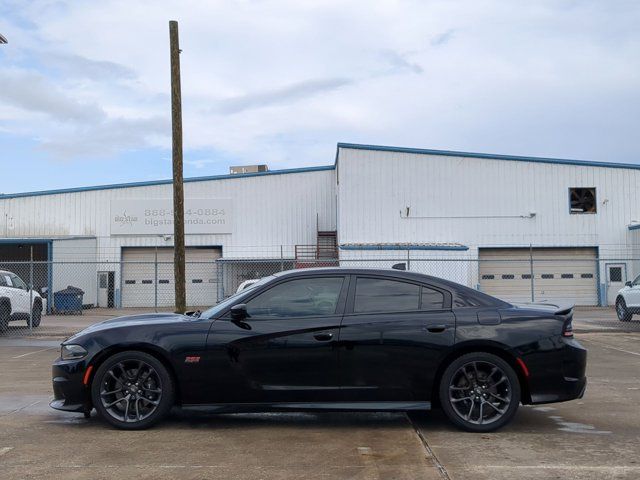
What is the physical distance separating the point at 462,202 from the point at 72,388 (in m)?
28.5

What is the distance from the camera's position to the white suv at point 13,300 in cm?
1773

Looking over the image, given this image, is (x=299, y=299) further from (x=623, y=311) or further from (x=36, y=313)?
(x=623, y=311)

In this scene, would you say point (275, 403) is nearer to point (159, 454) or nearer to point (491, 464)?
point (159, 454)

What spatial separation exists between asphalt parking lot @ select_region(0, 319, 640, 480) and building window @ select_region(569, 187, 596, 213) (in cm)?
2734

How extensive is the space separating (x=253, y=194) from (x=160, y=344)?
30.6 m

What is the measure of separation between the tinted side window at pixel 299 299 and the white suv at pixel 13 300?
12982 mm

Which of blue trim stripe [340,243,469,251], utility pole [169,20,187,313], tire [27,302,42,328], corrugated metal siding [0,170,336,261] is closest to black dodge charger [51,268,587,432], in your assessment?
utility pole [169,20,187,313]

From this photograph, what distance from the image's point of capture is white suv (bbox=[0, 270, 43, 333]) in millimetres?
17734

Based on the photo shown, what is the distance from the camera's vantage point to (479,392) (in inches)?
260

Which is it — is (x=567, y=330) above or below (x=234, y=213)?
below

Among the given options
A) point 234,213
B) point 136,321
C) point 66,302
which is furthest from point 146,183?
point 136,321

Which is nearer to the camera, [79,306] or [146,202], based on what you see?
[79,306]

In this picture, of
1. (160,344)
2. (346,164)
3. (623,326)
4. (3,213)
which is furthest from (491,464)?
(3,213)

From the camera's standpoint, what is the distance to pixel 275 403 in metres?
6.56
